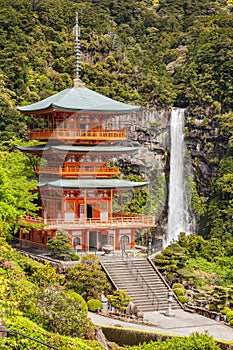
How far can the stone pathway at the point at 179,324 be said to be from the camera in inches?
910

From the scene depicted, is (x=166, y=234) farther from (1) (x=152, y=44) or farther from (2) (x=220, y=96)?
(1) (x=152, y=44)

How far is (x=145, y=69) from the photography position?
191 ft

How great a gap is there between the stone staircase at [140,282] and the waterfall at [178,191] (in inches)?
704

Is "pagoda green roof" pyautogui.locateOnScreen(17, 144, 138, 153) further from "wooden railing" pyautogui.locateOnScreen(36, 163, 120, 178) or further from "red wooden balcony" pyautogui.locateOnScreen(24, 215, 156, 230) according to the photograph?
"red wooden balcony" pyautogui.locateOnScreen(24, 215, 156, 230)

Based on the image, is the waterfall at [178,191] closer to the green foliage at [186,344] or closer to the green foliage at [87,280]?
the green foliage at [87,280]

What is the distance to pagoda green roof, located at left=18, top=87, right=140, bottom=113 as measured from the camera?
31.0 metres

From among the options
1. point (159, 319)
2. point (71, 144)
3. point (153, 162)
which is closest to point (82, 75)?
point (153, 162)

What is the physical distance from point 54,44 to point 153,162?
13796mm

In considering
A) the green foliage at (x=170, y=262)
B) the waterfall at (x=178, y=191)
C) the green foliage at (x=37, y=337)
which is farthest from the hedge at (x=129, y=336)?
the waterfall at (x=178, y=191)

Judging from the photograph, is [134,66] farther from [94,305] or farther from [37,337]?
[37,337]

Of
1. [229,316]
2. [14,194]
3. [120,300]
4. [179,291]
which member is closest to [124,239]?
[179,291]

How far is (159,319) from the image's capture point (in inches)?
975

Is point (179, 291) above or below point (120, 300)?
below

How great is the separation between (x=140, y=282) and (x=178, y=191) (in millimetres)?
21178
